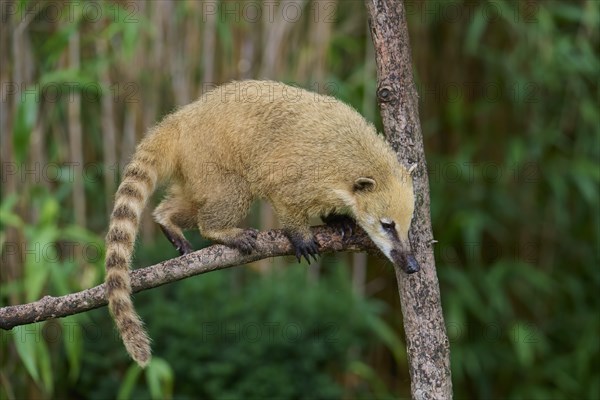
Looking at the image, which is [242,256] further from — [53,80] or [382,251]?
[53,80]

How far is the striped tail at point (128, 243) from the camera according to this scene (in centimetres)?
331

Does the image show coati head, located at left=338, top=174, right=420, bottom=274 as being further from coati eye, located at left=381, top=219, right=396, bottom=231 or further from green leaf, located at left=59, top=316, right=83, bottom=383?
green leaf, located at left=59, top=316, right=83, bottom=383

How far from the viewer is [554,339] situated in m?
7.10

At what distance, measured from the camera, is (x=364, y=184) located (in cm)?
390

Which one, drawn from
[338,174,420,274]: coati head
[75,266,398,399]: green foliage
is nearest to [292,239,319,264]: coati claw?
[338,174,420,274]: coati head

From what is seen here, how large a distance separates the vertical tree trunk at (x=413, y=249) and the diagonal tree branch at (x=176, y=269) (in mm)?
407

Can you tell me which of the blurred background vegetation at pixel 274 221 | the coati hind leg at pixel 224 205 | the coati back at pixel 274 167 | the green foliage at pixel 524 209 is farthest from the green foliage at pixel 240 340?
the coati hind leg at pixel 224 205

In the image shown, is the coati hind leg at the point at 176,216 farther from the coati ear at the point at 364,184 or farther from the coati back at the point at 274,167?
the coati ear at the point at 364,184

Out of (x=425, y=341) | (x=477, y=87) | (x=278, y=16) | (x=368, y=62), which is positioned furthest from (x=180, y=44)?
(x=425, y=341)

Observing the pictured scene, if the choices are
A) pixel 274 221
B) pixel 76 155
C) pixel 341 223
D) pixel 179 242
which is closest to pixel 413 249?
pixel 341 223

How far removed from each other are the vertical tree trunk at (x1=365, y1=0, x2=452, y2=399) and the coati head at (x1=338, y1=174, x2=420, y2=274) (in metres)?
0.19

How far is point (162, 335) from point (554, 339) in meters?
3.16

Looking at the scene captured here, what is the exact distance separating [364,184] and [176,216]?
98 cm

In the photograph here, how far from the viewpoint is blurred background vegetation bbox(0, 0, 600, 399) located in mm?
5141
